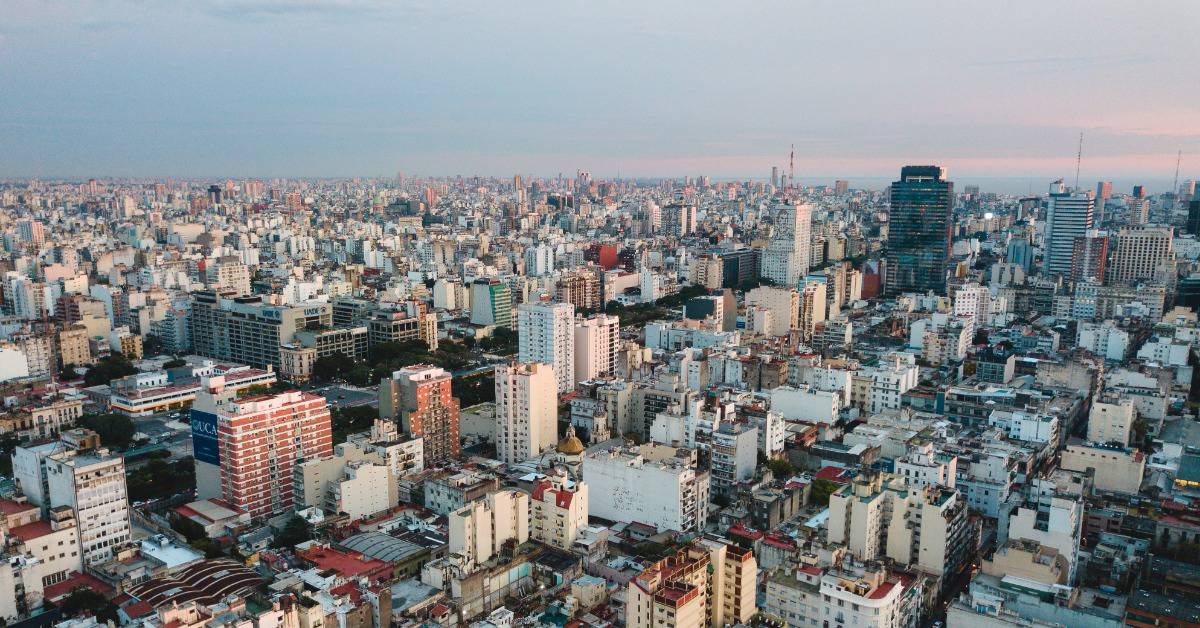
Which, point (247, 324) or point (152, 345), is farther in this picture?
point (152, 345)

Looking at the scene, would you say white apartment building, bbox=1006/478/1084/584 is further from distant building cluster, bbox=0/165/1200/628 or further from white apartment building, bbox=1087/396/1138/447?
white apartment building, bbox=1087/396/1138/447

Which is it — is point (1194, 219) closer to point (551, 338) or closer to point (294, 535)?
point (551, 338)

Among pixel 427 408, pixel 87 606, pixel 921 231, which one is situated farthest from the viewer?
pixel 921 231

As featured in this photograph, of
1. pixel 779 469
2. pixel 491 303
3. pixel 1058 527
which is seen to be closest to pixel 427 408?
pixel 779 469

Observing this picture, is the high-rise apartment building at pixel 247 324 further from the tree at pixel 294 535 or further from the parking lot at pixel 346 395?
the tree at pixel 294 535

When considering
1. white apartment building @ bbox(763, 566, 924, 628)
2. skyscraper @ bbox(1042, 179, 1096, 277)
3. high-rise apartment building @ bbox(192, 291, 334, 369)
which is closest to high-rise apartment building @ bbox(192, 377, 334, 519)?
white apartment building @ bbox(763, 566, 924, 628)

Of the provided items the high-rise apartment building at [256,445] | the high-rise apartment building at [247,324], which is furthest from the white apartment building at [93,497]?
the high-rise apartment building at [247,324]

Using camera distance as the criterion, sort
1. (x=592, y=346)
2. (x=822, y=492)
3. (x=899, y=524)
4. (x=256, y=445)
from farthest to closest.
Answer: (x=592, y=346), (x=822, y=492), (x=256, y=445), (x=899, y=524)
